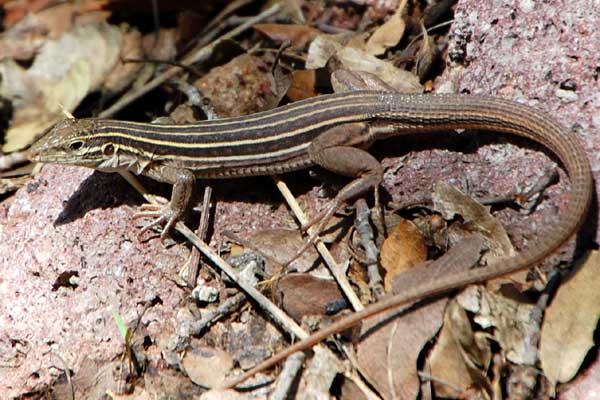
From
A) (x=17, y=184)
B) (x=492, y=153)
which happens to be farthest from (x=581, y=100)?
(x=17, y=184)

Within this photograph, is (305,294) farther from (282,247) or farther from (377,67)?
(377,67)

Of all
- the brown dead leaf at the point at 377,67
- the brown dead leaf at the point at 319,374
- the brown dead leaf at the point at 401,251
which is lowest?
the brown dead leaf at the point at 319,374

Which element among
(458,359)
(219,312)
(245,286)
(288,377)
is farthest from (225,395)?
(458,359)

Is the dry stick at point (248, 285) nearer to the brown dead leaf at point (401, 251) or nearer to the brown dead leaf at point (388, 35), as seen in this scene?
the brown dead leaf at point (401, 251)

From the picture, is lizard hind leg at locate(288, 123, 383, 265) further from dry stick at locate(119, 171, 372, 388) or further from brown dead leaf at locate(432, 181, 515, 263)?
brown dead leaf at locate(432, 181, 515, 263)

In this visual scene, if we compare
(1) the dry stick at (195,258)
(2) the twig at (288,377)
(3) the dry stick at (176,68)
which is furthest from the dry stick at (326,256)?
(3) the dry stick at (176,68)

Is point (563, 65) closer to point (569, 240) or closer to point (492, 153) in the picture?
point (492, 153)

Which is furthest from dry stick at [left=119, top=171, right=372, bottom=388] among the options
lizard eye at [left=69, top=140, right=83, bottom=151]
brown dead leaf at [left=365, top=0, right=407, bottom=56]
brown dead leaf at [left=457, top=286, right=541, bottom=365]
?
brown dead leaf at [left=365, top=0, right=407, bottom=56]
